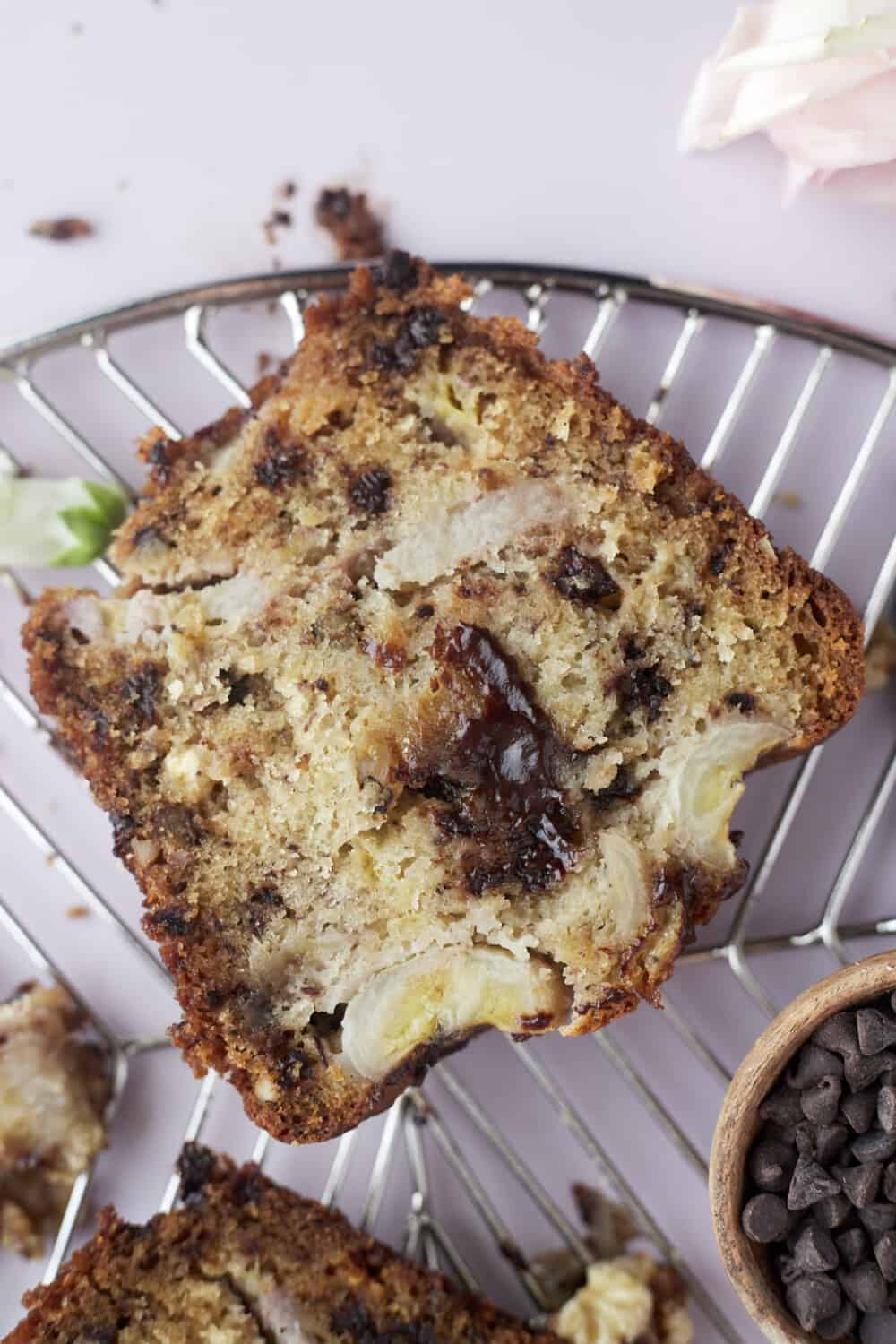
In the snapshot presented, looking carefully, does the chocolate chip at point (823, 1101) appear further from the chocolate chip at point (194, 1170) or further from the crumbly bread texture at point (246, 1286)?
the chocolate chip at point (194, 1170)

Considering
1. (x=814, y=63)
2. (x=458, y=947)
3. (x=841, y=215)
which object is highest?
(x=814, y=63)

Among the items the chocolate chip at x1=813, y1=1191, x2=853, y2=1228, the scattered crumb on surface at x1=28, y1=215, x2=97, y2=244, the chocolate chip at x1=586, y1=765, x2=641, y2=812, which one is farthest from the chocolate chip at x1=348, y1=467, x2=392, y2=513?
the chocolate chip at x1=813, y1=1191, x2=853, y2=1228

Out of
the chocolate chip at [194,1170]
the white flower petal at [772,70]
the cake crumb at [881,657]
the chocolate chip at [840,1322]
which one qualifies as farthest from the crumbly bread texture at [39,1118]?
the white flower petal at [772,70]

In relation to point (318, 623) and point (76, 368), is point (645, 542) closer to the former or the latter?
point (318, 623)

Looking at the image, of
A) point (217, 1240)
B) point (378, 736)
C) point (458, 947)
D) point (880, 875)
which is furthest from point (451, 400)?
point (217, 1240)

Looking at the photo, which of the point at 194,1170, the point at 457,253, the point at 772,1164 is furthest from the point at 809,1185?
the point at 457,253

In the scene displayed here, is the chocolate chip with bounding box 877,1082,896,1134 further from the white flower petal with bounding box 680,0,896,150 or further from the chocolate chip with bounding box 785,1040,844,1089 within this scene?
the white flower petal with bounding box 680,0,896,150
